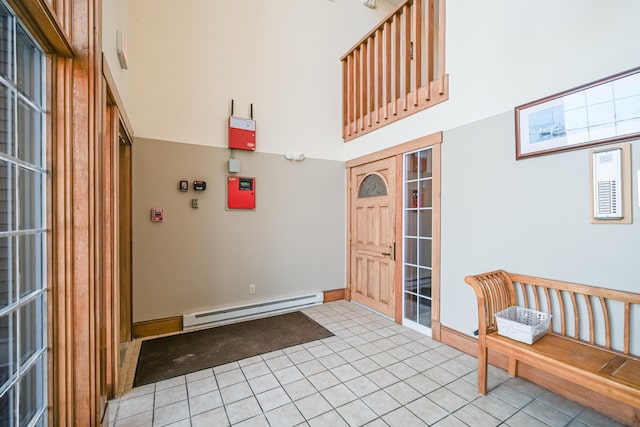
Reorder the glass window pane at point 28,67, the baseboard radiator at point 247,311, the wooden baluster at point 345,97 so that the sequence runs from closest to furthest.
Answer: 1. the glass window pane at point 28,67
2. the baseboard radiator at point 247,311
3. the wooden baluster at point 345,97

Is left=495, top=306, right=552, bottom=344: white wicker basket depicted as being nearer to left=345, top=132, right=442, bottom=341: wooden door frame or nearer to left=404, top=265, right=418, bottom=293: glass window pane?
left=345, top=132, right=442, bottom=341: wooden door frame

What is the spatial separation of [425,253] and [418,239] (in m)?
0.19

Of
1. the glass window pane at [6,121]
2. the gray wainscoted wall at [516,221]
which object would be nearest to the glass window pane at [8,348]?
the glass window pane at [6,121]

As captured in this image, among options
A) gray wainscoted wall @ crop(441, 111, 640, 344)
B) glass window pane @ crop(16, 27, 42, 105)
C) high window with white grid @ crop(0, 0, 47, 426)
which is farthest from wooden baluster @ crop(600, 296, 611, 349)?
glass window pane @ crop(16, 27, 42, 105)

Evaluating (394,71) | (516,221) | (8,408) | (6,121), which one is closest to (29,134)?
(6,121)

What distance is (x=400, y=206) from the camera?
3561 mm

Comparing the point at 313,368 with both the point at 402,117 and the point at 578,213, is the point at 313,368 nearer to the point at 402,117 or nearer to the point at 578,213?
the point at 578,213

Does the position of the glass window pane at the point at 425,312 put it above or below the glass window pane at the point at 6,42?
below

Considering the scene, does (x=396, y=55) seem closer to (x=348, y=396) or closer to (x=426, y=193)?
(x=426, y=193)

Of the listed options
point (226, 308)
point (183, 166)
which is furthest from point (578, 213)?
point (183, 166)

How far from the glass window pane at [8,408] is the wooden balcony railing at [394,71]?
3.76 meters

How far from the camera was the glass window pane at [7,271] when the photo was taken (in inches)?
42.3

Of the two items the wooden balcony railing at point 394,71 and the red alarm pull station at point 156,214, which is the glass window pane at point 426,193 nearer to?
the wooden balcony railing at point 394,71

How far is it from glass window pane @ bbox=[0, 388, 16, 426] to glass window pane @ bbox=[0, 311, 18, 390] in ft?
0.19
